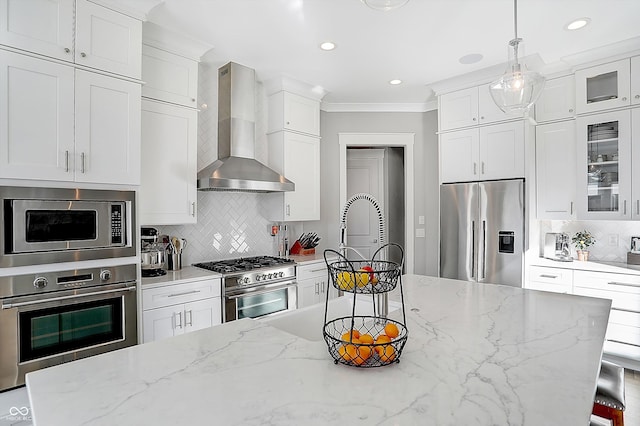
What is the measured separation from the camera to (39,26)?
201cm

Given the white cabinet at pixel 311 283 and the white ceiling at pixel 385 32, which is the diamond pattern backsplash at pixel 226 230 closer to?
the white cabinet at pixel 311 283

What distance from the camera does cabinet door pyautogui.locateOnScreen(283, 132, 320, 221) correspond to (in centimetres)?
388

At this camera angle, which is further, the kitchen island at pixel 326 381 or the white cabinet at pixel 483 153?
the white cabinet at pixel 483 153

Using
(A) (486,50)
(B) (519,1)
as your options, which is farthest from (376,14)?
(A) (486,50)

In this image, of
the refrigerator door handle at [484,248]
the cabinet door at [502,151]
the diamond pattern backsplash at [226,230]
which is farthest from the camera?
the refrigerator door handle at [484,248]

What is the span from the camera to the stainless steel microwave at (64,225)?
1.92m

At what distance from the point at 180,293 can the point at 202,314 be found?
0.84ft

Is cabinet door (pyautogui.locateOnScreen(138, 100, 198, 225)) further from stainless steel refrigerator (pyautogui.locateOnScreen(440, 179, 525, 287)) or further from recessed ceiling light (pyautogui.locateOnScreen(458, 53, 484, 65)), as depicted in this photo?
stainless steel refrigerator (pyautogui.locateOnScreen(440, 179, 525, 287))

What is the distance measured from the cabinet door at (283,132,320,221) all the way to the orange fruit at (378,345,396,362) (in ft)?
9.41

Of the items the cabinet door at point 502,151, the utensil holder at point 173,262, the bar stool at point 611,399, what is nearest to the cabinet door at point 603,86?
the cabinet door at point 502,151

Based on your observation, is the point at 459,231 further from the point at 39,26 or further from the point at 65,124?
the point at 39,26

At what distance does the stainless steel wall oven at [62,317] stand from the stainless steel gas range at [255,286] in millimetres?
767

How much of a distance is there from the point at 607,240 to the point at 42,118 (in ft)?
15.1

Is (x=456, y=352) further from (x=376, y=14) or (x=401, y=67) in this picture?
(x=401, y=67)
